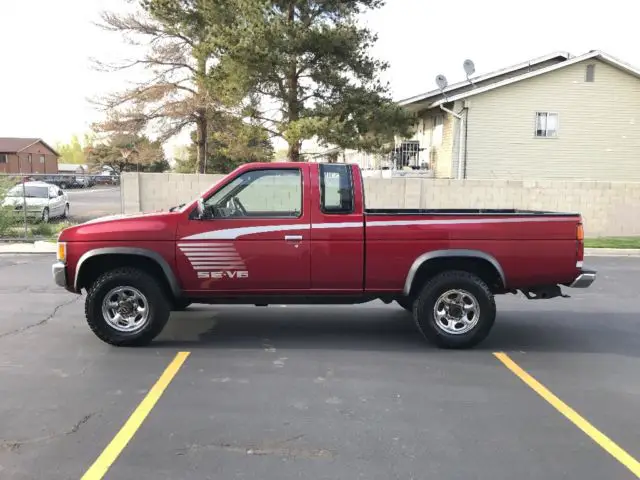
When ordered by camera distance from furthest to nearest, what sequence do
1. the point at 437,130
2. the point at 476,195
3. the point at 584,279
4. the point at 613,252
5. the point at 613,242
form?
the point at 437,130, the point at 476,195, the point at 613,242, the point at 613,252, the point at 584,279

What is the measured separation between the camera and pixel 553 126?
23312 mm

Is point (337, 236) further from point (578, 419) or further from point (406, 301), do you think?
point (578, 419)

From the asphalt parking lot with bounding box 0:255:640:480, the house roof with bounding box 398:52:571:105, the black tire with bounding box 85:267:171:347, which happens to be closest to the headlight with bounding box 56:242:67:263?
the black tire with bounding box 85:267:171:347

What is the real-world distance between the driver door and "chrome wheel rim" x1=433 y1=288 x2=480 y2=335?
1.40 metres

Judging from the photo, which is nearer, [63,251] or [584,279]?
[63,251]

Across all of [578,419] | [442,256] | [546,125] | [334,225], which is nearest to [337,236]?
[334,225]

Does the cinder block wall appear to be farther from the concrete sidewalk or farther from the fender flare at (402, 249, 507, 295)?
the fender flare at (402, 249, 507, 295)

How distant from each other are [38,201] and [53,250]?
199 inches

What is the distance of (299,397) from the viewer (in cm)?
460

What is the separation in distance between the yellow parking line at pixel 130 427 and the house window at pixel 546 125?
2140 cm

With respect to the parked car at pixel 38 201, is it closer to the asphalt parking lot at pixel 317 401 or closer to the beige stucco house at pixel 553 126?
the asphalt parking lot at pixel 317 401

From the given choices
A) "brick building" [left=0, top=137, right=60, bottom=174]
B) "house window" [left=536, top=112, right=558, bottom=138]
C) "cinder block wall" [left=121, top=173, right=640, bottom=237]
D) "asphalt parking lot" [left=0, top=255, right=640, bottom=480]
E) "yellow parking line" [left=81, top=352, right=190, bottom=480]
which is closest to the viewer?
"yellow parking line" [left=81, top=352, right=190, bottom=480]

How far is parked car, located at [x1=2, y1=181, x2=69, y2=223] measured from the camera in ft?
52.8

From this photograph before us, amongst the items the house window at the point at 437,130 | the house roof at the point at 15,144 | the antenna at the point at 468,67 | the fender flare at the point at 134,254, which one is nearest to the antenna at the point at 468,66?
the antenna at the point at 468,67
